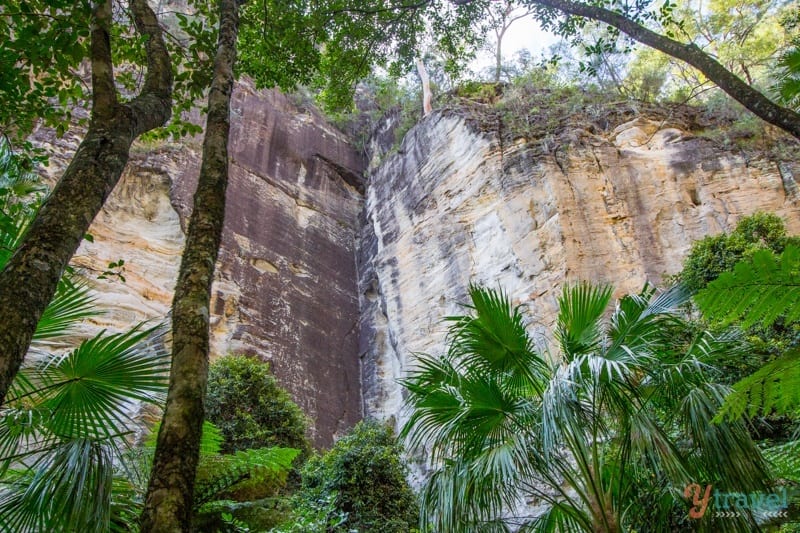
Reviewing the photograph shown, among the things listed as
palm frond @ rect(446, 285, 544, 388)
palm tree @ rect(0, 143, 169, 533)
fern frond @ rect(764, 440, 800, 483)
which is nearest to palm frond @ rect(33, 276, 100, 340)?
palm tree @ rect(0, 143, 169, 533)

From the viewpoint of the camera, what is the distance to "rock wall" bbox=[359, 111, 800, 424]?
11.2 metres

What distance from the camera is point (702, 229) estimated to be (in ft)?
36.9

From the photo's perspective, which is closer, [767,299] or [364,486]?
[767,299]

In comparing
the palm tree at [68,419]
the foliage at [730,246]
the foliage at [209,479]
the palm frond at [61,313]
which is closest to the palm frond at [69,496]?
the palm tree at [68,419]

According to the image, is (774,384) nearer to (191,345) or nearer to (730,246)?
(191,345)

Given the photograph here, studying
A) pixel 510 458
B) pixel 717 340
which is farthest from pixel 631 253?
pixel 510 458

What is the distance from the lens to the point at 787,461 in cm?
429

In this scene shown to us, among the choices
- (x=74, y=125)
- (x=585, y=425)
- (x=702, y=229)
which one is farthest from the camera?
(x=74, y=125)

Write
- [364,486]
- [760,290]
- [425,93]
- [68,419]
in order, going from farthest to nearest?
1. [425,93]
2. [364,486]
3. [68,419]
4. [760,290]

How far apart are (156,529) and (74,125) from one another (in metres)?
14.8

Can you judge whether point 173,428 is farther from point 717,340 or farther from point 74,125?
point 74,125

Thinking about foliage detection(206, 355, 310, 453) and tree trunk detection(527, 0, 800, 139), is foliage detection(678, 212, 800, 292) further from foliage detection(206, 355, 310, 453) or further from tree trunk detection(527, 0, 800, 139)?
foliage detection(206, 355, 310, 453)

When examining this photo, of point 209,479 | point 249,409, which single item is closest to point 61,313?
point 209,479

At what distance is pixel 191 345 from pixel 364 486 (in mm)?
6279
